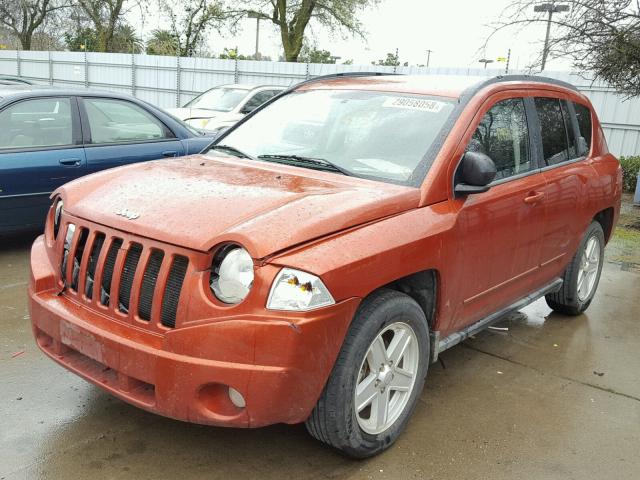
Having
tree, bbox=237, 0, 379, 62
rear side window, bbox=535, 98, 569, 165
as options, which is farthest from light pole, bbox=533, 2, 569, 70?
tree, bbox=237, 0, 379, 62

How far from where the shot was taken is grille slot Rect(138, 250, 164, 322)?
2670 mm

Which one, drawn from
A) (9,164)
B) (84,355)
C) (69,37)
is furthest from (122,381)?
(69,37)

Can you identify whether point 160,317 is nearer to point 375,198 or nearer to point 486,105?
point 375,198

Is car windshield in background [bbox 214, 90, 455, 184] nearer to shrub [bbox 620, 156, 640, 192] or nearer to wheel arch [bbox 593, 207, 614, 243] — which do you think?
wheel arch [bbox 593, 207, 614, 243]

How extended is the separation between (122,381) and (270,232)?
901mm

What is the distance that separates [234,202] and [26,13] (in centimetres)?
3760

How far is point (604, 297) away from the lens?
231 inches

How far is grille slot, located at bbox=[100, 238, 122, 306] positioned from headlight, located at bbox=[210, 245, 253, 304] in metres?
0.53

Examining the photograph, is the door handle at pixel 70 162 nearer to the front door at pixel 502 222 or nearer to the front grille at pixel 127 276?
the front grille at pixel 127 276

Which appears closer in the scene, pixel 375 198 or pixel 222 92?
pixel 375 198

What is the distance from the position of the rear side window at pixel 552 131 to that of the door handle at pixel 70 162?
4.13m

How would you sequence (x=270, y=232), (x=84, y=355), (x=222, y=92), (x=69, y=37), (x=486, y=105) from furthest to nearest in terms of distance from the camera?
1. (x=69, y=37)
2. (x=222, y=92)
3. (x=486, y=105)
4. (x=84, y=355)
5. (x=270, y=232)

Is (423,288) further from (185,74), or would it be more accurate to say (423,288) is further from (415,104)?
(185,74)

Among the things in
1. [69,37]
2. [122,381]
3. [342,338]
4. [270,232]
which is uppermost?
[69,37]
